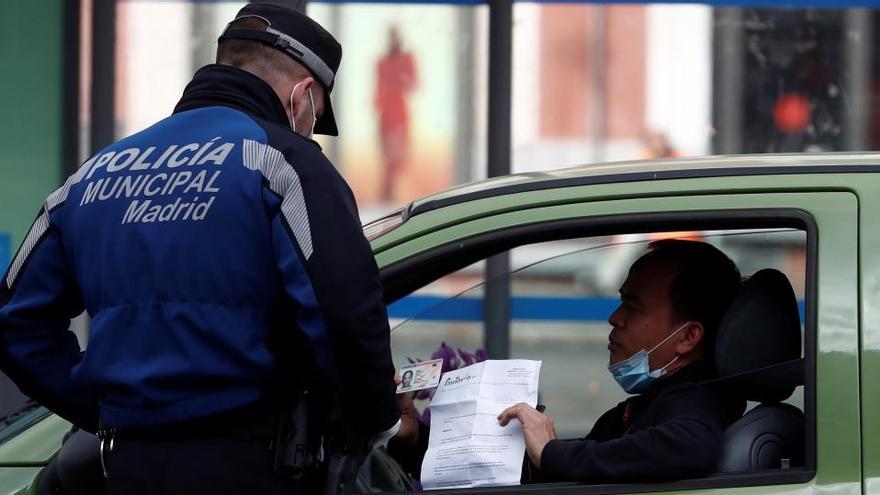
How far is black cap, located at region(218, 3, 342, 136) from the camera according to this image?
101 inches

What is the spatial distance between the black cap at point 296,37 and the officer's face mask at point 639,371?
0.85 m

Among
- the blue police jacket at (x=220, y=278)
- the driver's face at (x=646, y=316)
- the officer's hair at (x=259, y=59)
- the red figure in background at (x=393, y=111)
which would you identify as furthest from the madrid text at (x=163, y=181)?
the red figure in background at (x=393, y=111)

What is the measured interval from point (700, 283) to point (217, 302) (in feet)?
3.60

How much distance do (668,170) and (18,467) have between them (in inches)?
52.1

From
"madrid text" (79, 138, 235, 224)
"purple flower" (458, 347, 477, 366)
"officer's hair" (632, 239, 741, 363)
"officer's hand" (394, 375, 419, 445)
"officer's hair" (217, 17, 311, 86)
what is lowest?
"officer's hand" (394, 375, 419, 445)

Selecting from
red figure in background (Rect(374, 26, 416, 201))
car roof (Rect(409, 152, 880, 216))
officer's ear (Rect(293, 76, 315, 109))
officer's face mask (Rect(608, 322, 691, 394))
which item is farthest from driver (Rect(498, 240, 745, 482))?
red figure in background (Rect(374, 26, 416, 201))

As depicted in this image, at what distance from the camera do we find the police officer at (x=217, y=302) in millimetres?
2250

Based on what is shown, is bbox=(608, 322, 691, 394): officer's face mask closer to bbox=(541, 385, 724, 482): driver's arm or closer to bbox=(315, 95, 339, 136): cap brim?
bbox=(541, 385, 724, 482): driver's arm

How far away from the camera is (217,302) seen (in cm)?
228

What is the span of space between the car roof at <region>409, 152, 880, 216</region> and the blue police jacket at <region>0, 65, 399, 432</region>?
1.05 feet

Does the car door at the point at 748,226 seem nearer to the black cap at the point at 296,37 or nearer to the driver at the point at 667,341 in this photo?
the driver at the point at 667,341

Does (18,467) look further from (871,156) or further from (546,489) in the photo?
(871,156)

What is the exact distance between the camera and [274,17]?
2596 millimetres

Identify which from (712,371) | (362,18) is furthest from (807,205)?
(362,18)
